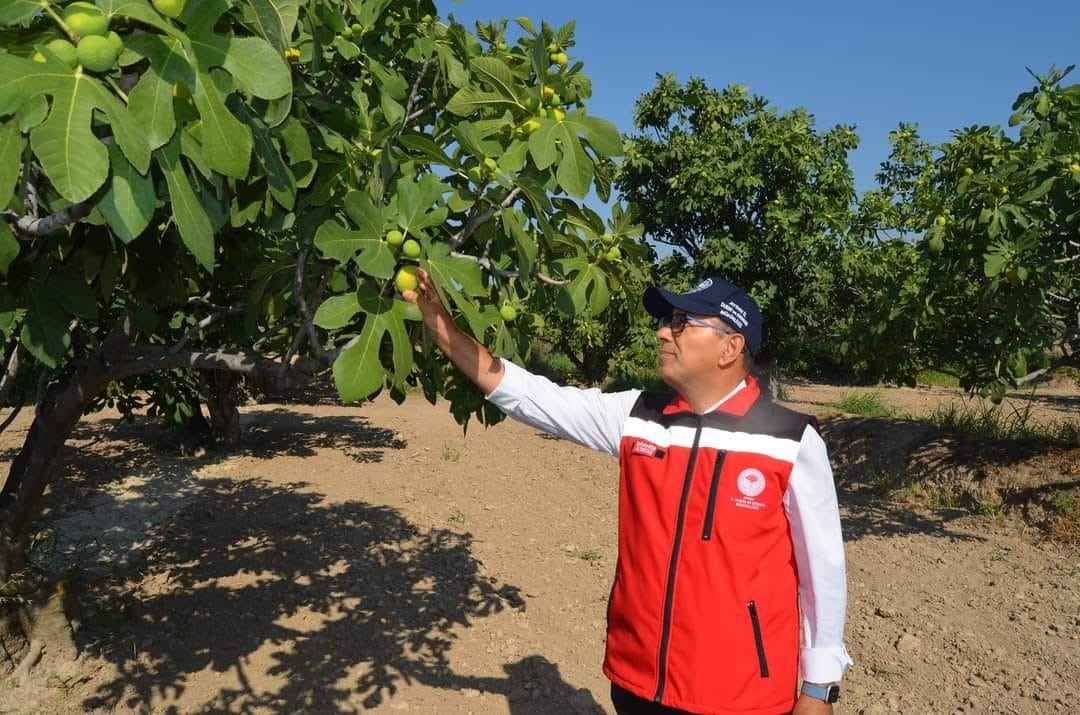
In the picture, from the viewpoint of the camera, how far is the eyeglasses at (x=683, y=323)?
2.05 m

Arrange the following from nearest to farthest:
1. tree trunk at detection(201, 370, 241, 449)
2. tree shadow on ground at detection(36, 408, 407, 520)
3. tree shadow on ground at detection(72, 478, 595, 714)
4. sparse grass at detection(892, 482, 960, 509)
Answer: tree shadow on ground at detection(72, 478, 595, 714), sparse grass at detection(892, 482, 960, 509), tree shadow on ground at detection(36, 408, 407, 520), tree trunk at detection(201, 370, 241, 449)

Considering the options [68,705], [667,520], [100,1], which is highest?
[100,1]

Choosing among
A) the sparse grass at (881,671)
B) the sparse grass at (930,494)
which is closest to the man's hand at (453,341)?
the sparse grass at (881,671)

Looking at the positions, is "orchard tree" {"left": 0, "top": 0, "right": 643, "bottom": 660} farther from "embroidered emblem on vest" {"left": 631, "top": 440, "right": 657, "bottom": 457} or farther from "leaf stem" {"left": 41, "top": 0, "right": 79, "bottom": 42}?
"embroidered emblem on vest" {"left": 631, "top": 440, "right": 657, "bottom": 457}

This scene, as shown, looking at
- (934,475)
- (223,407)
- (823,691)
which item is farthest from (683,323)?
(223,407)

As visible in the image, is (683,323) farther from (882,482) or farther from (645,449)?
(882,482)

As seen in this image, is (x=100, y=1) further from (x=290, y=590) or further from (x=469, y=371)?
(x=290, y=590)

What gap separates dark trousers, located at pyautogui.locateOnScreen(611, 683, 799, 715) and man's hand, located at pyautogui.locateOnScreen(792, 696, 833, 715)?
282mm

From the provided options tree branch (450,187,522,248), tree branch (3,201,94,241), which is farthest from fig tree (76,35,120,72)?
tree branch (450,187,522,248)

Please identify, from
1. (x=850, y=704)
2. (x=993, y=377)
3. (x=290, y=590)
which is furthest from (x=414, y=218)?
(x=993, y=377)

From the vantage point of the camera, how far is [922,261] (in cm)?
649

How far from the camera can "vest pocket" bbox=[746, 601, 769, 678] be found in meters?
1.89

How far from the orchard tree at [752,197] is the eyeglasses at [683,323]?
10.3 meters

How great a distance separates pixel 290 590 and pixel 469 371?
12.5 ft
